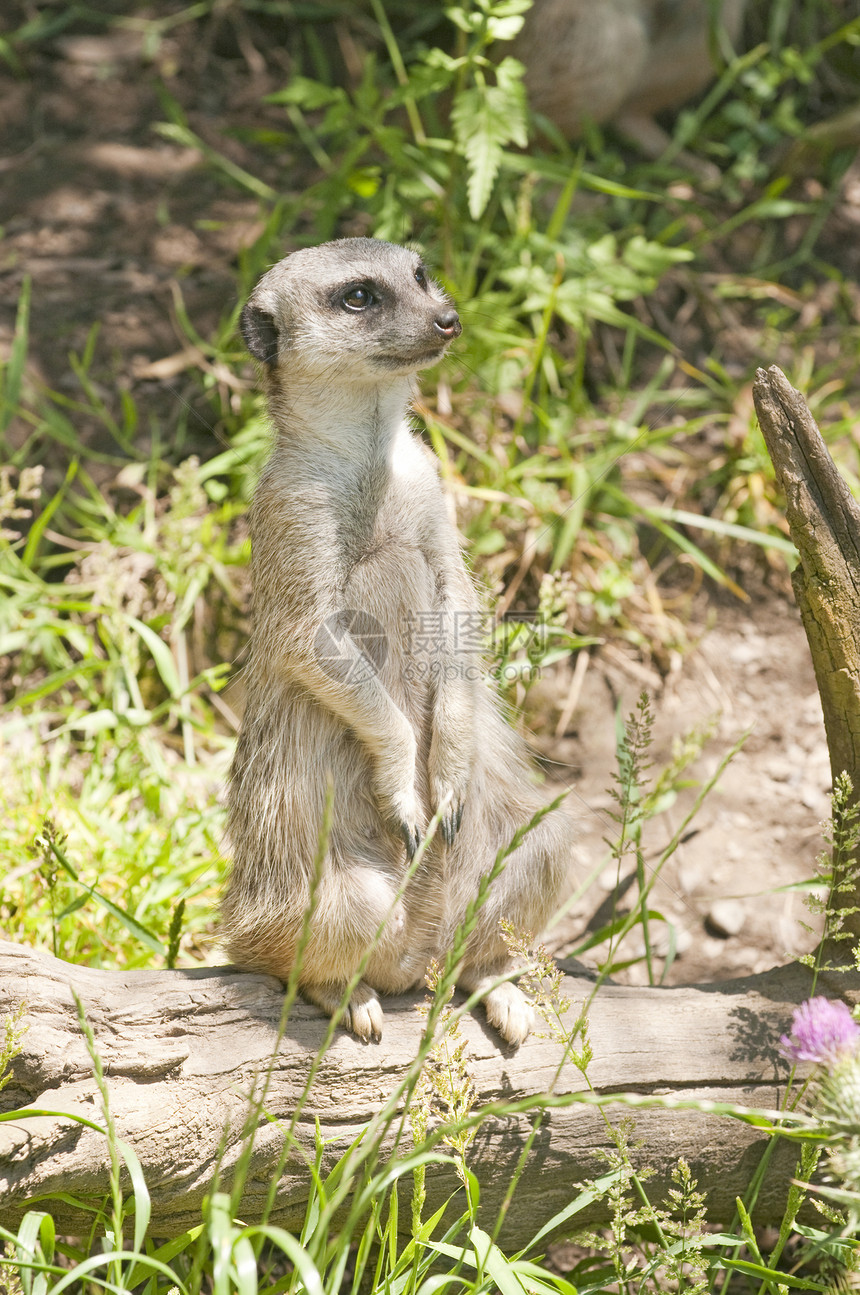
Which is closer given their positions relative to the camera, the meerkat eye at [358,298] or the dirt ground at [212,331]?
the meerkat eye at [358,298]

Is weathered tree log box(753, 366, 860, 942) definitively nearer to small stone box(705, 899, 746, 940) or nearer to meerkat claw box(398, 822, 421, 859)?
meerkat claw box(398, 822, 421, 859)

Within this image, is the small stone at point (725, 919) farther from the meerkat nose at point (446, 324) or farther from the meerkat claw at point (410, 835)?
the meerkat nose at point (446, 324)

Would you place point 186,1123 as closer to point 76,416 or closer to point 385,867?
point 385,867

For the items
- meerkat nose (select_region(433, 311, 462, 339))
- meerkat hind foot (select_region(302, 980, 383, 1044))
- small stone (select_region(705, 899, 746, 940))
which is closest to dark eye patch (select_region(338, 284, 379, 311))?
meerkat nose (select_region(433, 311, 462, 339))

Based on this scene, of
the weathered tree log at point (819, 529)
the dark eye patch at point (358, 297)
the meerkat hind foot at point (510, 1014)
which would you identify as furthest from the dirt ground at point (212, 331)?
the dark eye patch at point (358, 297)

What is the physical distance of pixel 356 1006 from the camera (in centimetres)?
275

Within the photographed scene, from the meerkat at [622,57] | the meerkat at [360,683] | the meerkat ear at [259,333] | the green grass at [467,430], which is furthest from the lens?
the meerkat at [622,57]

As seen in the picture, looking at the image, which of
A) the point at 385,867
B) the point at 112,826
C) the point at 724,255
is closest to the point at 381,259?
the point at 385,867

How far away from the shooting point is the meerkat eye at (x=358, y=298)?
10.0 ft

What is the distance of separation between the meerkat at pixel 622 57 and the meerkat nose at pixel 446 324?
3.24 m

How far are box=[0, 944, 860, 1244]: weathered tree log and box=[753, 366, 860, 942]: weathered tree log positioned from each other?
92 cm

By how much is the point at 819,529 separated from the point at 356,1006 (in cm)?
164

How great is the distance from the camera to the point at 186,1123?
247 cm

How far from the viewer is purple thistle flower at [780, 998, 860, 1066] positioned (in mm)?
1863
